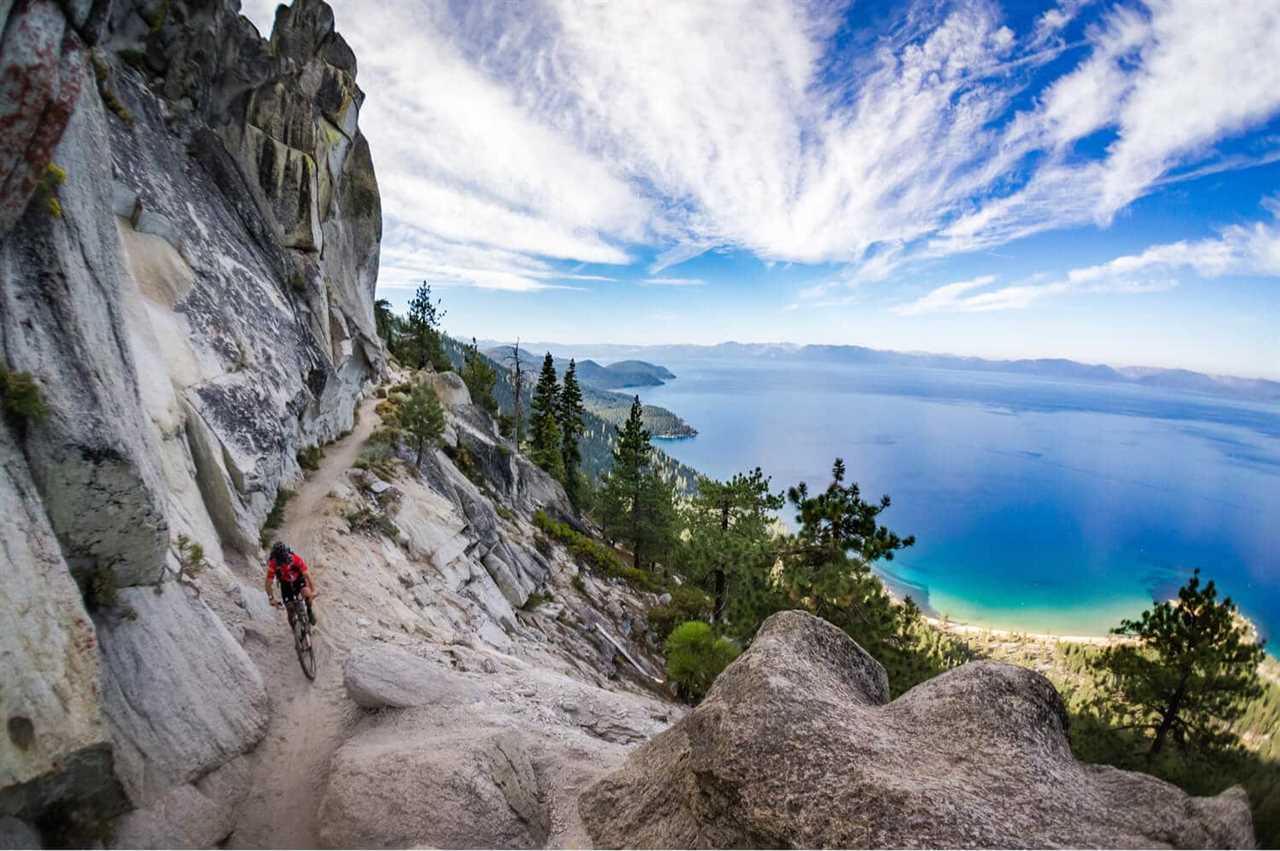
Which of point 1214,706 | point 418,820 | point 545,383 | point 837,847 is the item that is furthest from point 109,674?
point 545,383

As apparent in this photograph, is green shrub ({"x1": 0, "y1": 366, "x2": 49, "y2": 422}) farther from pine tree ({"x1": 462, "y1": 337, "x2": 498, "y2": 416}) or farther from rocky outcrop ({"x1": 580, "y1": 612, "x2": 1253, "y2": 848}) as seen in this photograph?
→ pine tree ({"x1": 462, "y1": 337, "x2": 498, "y2": 416})

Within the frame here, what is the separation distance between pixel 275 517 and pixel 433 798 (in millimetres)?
14284

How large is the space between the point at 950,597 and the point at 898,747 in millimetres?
152786

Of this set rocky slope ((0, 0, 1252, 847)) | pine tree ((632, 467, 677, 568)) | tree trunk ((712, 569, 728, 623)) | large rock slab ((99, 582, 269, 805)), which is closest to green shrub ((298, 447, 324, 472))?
rocky slope ((0, 0, 1252, 847))

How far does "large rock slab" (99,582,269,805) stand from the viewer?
7.23 m

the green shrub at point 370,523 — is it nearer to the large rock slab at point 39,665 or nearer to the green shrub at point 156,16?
the large rock slab at point 39,665

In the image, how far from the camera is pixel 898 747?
23.1ft

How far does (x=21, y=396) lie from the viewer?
6.73 meters

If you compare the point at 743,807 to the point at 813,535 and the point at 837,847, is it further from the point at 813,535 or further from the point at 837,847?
the point at 813,535

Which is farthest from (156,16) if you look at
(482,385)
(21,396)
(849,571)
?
(482,385)

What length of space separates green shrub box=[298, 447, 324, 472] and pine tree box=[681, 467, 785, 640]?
18.6 metres

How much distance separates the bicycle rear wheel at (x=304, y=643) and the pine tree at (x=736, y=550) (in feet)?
47.5

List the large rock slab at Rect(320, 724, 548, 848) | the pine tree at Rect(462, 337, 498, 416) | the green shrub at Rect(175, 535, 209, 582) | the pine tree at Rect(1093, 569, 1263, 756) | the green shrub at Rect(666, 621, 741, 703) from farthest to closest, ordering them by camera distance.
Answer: the pine tree at Rect(462, 337, 498, 416) < the green shrub at Rect(666, 621, 741, 703) < the pine tree at Rect(1093, 569, 1263, 756) < the green shrub at Rect(175, 535, 209, 582) < the large rock slab at Rect(320, 724, 548, 848)

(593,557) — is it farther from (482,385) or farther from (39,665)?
(39,665)
